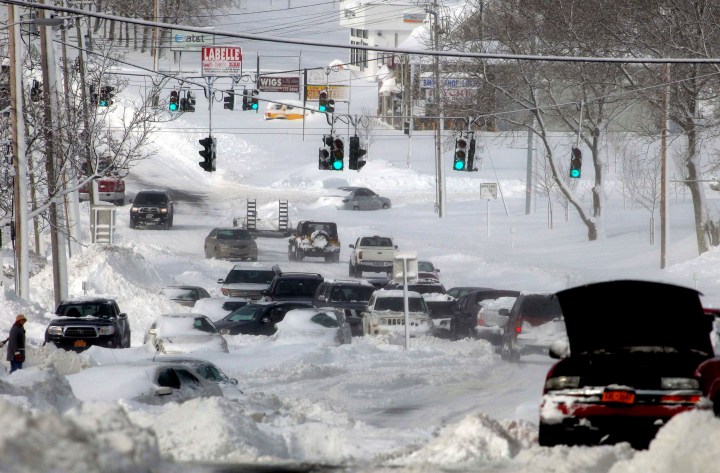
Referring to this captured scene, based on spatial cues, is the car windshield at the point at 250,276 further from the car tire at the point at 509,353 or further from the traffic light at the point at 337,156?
the car tire at the point at 509,353

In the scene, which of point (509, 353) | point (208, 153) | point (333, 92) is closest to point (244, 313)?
point (208, 153)

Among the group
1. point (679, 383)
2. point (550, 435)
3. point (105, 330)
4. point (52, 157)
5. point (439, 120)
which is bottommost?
point (105, 330)

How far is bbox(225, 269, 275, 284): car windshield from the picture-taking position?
3947 centimetres

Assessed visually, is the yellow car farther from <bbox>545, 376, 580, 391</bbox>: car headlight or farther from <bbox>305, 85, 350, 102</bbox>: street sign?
<bbox>545, 376, 580, 391</bbox>: car headlight

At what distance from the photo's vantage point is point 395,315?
30422 millimetres

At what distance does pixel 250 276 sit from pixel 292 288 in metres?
3.54

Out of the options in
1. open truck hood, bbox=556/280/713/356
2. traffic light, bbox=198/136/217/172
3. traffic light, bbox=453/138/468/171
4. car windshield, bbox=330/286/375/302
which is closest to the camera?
open truck hood, bbox=556/280/713/356

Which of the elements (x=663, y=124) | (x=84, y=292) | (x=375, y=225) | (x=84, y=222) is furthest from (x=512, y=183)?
(x=84, y=292)

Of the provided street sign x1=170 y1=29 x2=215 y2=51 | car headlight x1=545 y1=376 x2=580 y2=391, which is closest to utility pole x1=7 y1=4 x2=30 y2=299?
car headlight x1=545 y1=376 x2=580 y2=391

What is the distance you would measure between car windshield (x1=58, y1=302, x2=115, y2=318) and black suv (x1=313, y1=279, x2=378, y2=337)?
6.90 meters

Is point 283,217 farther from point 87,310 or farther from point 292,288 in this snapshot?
point 87,310

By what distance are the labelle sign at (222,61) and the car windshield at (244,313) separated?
217 ft

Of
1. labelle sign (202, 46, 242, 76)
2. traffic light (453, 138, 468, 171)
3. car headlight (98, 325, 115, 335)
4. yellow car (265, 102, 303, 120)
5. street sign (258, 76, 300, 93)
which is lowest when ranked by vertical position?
car headlight (98, 325, 115, 335)

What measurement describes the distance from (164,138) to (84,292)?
57970 millimetres
